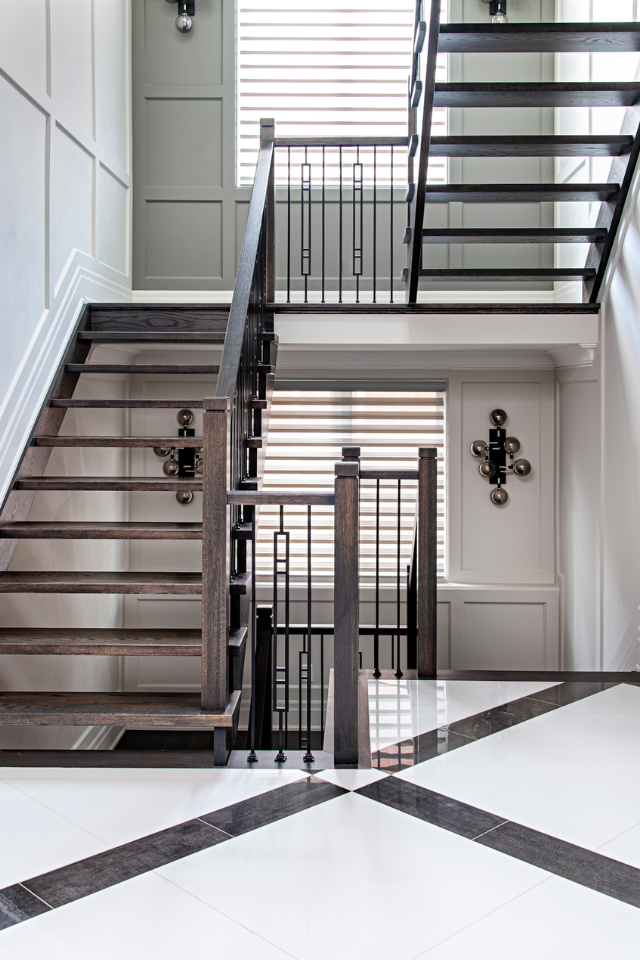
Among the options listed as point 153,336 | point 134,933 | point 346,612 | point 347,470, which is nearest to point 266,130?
point 153,336

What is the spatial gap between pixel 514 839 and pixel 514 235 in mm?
3043

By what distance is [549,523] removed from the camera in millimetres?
5301

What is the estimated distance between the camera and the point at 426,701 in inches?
113

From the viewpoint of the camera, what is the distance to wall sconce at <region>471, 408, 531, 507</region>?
17.3 feet

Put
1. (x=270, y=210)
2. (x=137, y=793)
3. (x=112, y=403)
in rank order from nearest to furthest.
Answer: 1. (x=137, y=793)
2. (x=112, y=403)
3. (x=270, y=210)

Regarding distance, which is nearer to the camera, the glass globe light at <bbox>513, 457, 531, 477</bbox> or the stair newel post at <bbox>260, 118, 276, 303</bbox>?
the stair newel post at <bbox>260, 118, 276, 303</bbox>

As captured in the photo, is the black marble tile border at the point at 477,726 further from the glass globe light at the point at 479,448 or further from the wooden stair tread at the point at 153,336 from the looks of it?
the glass globe light at the point at 479,448

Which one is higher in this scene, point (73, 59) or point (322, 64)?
point (322, 64)

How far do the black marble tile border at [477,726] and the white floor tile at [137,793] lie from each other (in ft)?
1.09

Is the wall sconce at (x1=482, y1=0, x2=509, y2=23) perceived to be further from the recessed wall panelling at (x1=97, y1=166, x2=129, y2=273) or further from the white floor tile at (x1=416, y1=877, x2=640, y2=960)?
the white floor tile at (x1=416, y1=877, x2=640, y2=960)

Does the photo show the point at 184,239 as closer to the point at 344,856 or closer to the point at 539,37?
the point at 539,37

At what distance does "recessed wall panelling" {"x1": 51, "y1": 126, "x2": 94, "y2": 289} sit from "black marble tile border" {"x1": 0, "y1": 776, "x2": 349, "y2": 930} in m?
2.74

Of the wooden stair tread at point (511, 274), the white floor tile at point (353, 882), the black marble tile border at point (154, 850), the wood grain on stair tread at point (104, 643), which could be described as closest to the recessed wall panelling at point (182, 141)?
the wooden stair tread at point (511, 274)

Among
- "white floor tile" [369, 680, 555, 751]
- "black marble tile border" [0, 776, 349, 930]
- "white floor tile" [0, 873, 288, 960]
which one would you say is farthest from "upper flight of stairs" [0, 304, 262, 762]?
"white floor tile" [0, 873, 288, 960]
